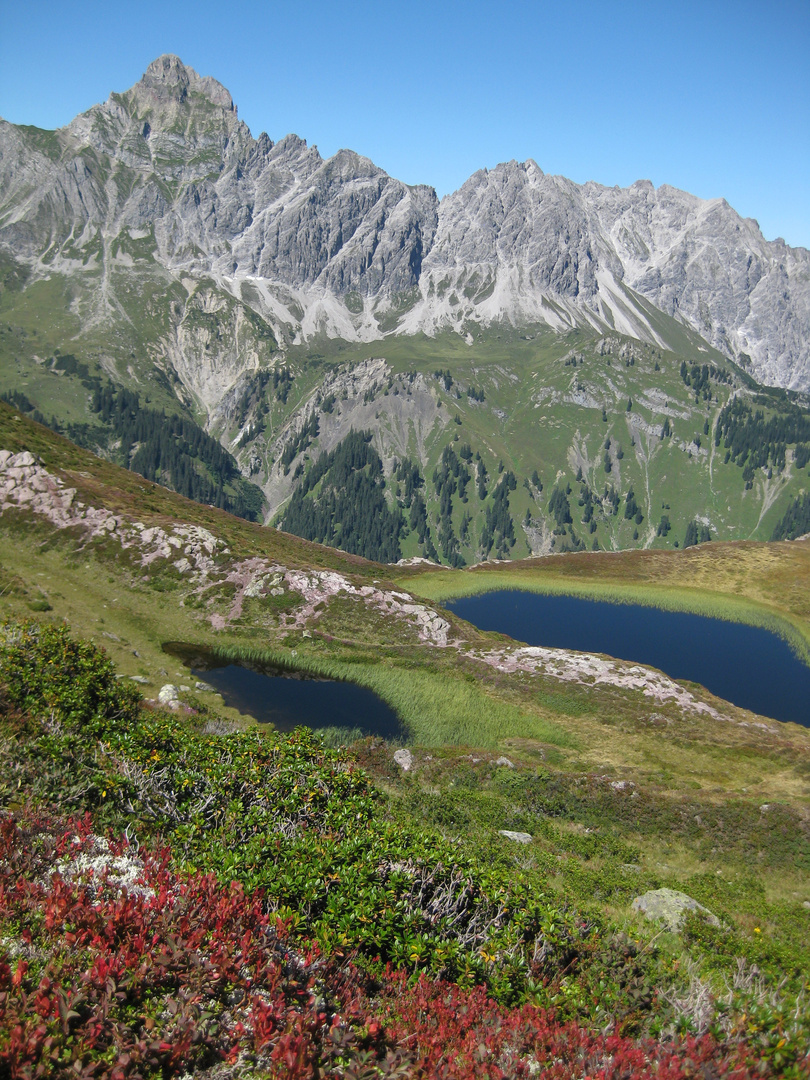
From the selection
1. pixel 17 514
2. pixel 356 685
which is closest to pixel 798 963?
pixel 356 685

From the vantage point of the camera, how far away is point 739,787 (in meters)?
44.0

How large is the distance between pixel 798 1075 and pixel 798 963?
32.4ft

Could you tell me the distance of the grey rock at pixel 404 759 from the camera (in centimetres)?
3981

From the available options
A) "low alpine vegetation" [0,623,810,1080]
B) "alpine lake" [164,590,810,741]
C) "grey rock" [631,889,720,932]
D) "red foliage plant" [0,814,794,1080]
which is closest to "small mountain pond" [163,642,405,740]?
"alpine lake" [164,590,810,741]

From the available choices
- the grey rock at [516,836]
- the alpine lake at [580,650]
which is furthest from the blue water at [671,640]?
the grey rock at [516,836]

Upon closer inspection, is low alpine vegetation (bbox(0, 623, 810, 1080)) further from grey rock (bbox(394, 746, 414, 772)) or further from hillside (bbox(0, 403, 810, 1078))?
grey rock (bbox(394, 746, 414, 772))

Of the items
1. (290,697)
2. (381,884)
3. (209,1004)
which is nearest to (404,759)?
(290,697)

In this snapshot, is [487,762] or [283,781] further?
[487,762]

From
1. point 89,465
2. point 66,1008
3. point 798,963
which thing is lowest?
point 798,963

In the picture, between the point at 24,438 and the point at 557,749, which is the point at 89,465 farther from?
the point at 557,749

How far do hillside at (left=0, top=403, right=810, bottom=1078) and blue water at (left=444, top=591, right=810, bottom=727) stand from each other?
39514mm

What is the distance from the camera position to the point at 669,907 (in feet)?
69.8

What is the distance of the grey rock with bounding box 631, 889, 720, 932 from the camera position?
20188mm

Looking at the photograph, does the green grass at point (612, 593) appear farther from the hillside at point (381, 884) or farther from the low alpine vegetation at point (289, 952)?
the low alpine vegetation at point (289, 952)
